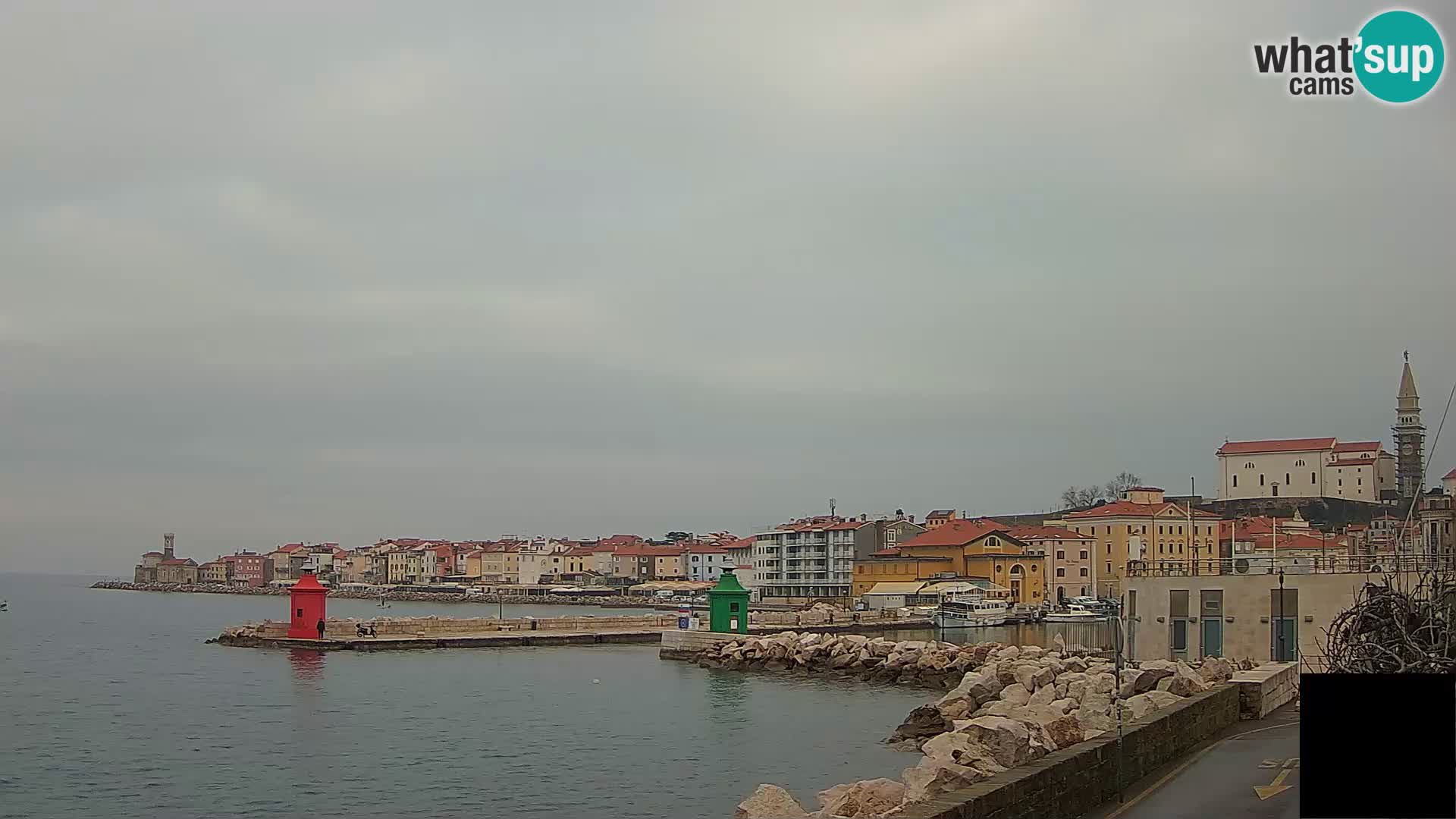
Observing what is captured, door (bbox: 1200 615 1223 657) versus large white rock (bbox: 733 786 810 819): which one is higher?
door (bbox: 1200 615 1223 657)

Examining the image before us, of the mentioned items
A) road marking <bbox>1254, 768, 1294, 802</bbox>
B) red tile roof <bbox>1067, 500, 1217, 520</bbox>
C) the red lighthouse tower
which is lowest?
the red lighthouse tower

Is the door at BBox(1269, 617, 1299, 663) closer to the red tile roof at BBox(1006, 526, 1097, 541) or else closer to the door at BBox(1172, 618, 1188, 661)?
the door at BBox(1172, 618, 1188, 661)

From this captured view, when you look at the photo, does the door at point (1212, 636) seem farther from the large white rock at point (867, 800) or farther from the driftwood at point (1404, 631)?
the driftwood at point (1404, 631)

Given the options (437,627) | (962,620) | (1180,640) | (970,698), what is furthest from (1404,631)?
(962,620)

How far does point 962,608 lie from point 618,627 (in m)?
22.7

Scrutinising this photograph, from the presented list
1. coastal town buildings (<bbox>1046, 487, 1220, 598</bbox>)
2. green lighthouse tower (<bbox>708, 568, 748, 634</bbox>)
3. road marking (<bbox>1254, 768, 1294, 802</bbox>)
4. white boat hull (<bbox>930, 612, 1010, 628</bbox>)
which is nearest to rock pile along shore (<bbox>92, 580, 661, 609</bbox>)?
coastal town buildings (<bbox>1046, 487, 1220, 598</bbox>)

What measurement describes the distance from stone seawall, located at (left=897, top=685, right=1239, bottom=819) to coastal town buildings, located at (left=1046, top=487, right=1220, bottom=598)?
244 ft

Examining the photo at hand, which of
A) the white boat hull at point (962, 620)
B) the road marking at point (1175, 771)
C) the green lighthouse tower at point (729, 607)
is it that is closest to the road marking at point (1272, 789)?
the road marking at point (1175, 771)

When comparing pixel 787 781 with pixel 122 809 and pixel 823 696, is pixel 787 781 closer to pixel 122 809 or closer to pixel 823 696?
pixel 122 809

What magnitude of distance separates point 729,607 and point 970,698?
1070 inches

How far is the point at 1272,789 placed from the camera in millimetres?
12320

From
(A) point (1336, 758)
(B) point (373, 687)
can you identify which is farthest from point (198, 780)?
(A) point (1336, 758)

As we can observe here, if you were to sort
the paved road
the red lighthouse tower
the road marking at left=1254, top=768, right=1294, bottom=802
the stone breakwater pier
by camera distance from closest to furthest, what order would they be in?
the stone breakwater pier
the paved road
the road marking at left=1254, top=768, right=1294, bottom=802
the red lighthouse tower

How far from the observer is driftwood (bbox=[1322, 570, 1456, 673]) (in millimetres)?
10680
